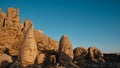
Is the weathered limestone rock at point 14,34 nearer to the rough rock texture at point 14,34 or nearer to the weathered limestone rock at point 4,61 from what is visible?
the rough rock texture at point 14,34

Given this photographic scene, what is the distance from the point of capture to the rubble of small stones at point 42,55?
40531 mm

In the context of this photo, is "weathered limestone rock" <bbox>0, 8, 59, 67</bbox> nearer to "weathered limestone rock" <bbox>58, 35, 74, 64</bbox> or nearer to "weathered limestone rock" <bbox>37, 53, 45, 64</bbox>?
"weathered limestone rock" <bbox>58, 35, 74, 64</bbox>

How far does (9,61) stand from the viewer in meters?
43.0

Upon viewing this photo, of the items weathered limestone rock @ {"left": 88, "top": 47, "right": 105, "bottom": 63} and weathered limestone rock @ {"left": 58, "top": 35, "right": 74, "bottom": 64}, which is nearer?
weathered limestone rock @ {"left": 58, "top": 35, "right": 74, "bottom": 64}

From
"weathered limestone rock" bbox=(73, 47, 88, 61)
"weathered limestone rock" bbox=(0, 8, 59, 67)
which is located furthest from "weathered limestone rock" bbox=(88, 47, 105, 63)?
"weathered limestone rock" bbox=(0, 8, 59, 67)

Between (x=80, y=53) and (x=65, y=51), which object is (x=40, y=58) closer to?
(x=65, y=51)

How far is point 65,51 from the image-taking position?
1789 inches

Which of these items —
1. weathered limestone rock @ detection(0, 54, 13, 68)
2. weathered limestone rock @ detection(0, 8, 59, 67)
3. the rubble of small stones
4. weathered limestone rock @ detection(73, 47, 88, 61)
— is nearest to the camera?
the rubble of small stones

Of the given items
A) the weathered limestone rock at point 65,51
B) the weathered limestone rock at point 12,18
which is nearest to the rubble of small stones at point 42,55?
the weathered limestone rock at point 65,51

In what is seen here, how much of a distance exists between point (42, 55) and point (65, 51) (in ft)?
16.6

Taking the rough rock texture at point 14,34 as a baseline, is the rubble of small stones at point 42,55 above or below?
below

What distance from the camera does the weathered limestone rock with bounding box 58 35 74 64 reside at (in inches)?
1753

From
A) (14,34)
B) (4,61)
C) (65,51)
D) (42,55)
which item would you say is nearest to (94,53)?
(65,51)

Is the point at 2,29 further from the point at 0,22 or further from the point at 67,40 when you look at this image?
the point at 67,40
